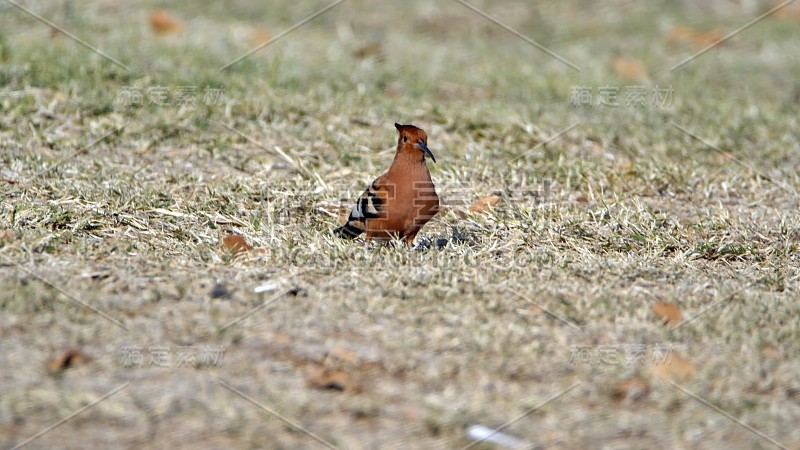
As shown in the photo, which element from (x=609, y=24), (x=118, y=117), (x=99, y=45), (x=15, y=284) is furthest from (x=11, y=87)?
(x=609, y=24)

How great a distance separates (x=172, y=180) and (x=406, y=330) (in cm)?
229

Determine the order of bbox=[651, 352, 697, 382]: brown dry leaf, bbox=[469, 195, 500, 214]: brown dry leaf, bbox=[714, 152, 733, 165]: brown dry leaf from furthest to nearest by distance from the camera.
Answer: bbox=[714, 152, 733, 165]: brown dry leaf
bbox=[469, 195, 500, 214]: brown dry leaf
bbox=[651, 352, 697, 382]: brown dry leaf

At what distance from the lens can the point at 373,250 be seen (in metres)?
4.48

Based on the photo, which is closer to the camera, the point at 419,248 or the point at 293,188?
the point at 419,248

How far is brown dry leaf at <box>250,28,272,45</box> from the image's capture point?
8.54 meters

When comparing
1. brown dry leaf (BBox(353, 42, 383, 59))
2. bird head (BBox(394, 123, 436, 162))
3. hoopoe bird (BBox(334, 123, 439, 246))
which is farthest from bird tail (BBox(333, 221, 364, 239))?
brown dry leaf (BBox(353, 42, 383, 59))

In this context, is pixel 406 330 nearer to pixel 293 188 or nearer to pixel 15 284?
pixel 15 284

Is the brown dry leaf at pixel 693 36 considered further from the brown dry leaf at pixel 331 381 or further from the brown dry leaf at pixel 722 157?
the brown dry leaf at pixel 331 381

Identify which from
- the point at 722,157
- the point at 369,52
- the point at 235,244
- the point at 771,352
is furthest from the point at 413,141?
the point at 369,52

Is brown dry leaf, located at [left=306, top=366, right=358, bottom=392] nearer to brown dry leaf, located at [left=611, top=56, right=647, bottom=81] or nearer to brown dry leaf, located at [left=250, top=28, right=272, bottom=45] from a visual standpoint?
brown dry leaf, located at [left=250, top=28, right=272, bottom=45]

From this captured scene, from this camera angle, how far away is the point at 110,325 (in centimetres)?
354

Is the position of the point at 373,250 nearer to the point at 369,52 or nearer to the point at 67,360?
the point at 67,360

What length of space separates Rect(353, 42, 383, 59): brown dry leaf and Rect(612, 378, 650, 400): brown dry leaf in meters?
5.55

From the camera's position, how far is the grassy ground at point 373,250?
3143 millimetres
